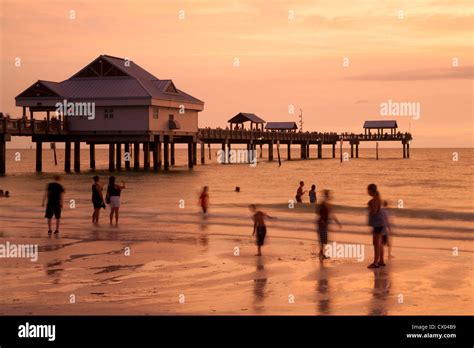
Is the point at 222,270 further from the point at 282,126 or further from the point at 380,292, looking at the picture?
the point at 282,126

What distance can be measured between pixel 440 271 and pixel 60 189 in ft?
34.3

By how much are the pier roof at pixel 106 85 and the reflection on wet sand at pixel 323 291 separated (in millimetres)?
43397

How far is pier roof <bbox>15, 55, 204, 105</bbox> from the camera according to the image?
57.4 m

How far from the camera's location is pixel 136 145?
6844cm

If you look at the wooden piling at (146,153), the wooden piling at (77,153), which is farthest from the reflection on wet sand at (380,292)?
the wooden piling at (146,153)

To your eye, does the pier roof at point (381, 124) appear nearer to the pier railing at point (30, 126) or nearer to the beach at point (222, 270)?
the pier railing at point (30, 126)

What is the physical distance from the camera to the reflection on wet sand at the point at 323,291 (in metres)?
11.1

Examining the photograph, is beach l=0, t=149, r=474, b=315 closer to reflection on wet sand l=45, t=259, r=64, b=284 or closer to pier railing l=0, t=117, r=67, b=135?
reflection on wet sand l=45, t=259, r=64, b=284

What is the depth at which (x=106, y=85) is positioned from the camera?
58469mm

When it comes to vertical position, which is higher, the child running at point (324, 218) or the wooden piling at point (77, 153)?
the wooden piling at point (77, 153)

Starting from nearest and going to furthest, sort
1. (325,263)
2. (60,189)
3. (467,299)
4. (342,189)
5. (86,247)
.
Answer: (467,299) → (325,263) → (86,247) → (60,189) → (342,189)
